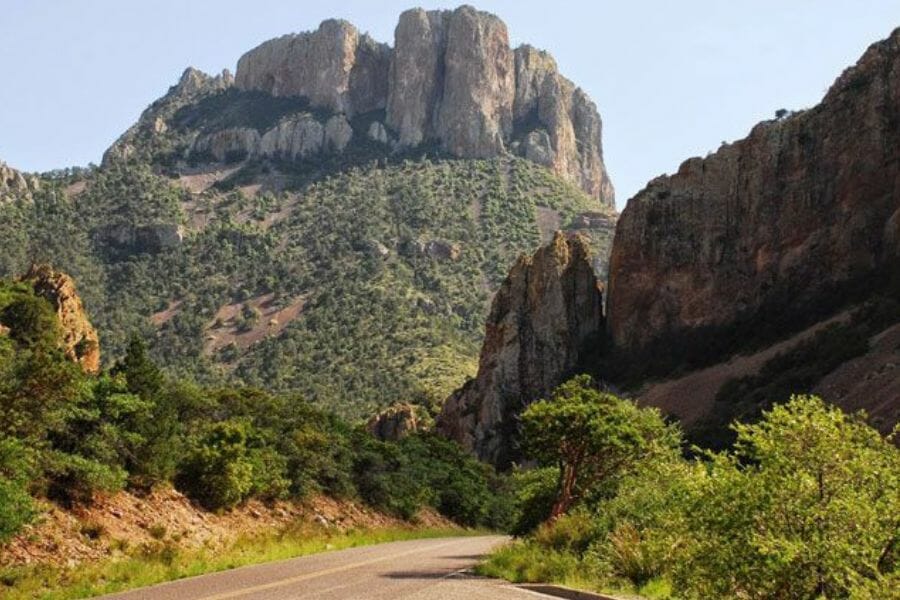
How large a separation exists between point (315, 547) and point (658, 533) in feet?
52.3

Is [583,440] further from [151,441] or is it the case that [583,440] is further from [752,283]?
[752,283]

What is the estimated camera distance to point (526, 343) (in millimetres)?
88000

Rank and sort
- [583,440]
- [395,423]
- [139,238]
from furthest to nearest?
[139,238]
[395,423]
[583,440]

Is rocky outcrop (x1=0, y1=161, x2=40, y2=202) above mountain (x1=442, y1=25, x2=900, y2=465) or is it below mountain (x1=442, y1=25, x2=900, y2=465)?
above

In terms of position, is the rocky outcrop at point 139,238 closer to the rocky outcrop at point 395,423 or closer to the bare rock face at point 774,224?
the rocky outcrop at point 395,423

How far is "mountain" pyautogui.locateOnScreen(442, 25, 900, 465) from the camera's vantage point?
60.4 meters

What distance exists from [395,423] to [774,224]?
4120 centimetres

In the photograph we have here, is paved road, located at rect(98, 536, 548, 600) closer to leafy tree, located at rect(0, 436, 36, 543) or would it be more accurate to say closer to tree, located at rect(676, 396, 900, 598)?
leafy tree, located at rect(0, 436, 36, 543)

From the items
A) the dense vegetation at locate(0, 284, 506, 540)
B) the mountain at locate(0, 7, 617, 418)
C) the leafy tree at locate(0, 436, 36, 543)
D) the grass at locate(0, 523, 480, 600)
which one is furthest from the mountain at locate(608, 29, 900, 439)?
the leafy tree at locate(0, 436, 36, 543)

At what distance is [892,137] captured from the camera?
66.7 meters

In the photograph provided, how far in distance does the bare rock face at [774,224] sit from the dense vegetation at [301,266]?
29263mm

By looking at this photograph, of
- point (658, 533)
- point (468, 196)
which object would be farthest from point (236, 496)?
point (468, 196)

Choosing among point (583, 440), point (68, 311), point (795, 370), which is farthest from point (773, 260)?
point (68, 311)

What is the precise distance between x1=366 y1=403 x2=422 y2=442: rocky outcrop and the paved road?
5965 centimetres
